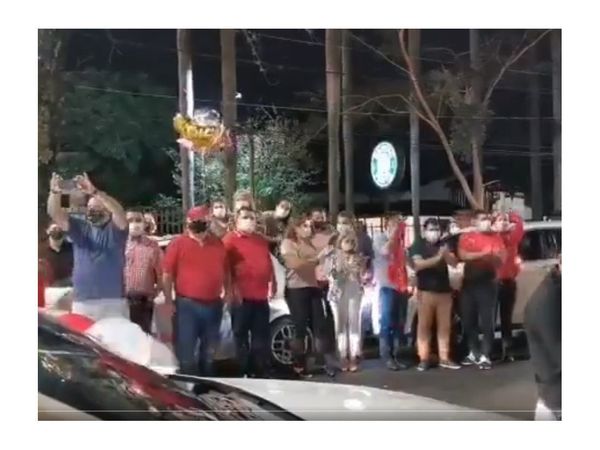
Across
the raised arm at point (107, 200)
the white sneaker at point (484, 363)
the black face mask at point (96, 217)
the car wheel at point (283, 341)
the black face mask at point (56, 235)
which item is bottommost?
the white sneaker at point (484, 363)

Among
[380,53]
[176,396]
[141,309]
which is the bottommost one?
[176,396]

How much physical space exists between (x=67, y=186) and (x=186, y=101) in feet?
1.45

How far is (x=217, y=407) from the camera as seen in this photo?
3039 millimetres

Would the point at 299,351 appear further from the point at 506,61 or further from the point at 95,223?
the point at 506,61

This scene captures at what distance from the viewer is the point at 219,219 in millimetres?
3031

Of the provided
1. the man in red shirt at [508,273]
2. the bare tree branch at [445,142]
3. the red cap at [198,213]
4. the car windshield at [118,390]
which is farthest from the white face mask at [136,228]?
the man in red shirt at [508,273]

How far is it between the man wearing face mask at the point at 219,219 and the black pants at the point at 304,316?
0.27m

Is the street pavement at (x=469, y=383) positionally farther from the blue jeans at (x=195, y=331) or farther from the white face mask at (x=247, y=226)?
the white face mask at (x=247, y=226)

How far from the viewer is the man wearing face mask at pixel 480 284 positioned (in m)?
3.04

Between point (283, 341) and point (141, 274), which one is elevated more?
point (141, 274)

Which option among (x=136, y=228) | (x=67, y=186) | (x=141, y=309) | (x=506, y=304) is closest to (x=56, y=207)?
(x=67, y=186)

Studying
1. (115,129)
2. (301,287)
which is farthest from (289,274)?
(115,129)

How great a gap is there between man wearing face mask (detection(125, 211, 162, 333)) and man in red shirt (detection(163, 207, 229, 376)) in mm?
36

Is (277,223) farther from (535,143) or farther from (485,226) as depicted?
(535,143)
